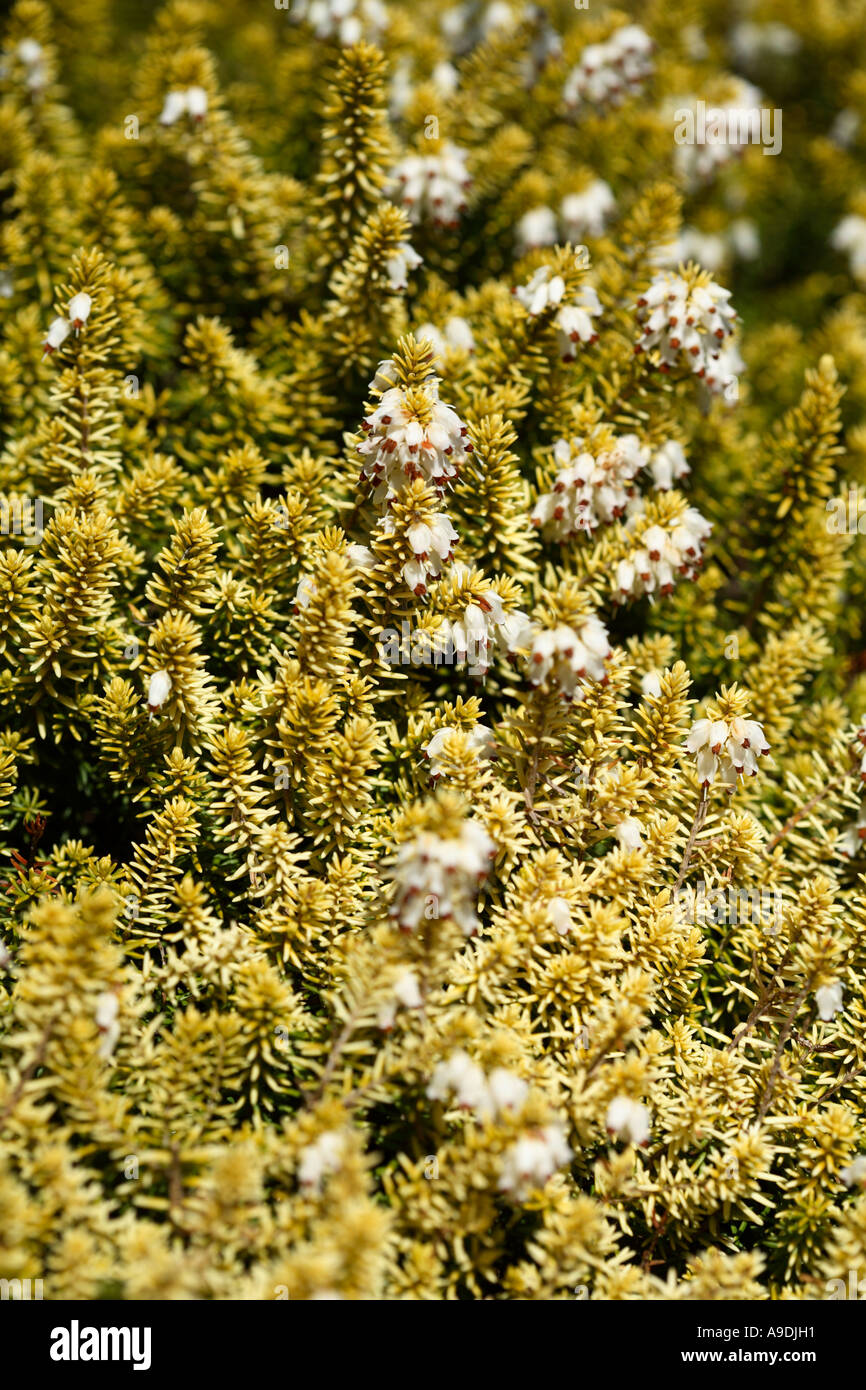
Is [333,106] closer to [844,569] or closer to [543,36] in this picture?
[543,36]

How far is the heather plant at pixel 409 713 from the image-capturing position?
257 cm

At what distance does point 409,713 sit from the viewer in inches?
Answer: 134

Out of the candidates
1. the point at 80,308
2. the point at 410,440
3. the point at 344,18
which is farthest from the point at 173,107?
the point at 410,440

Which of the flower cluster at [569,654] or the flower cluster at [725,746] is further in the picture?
the flower cluster at [725,746]

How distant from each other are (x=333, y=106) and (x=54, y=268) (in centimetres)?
134

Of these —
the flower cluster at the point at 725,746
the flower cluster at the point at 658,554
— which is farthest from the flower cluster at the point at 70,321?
the flower cluster at the point at 725,746

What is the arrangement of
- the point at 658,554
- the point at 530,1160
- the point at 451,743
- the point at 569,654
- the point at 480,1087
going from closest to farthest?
the point at 530,1160 < the point at 480,1087 < the point at 569,654 < the point at 451,743 < the point at 658,554

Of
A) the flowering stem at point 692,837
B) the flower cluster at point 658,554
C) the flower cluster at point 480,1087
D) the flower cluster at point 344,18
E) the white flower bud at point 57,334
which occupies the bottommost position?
the flower cluster at point 480,1087

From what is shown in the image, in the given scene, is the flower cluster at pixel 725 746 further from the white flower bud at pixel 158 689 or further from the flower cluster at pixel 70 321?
the flower cluster at pixel 70 321

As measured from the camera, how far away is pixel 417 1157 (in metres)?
2.70

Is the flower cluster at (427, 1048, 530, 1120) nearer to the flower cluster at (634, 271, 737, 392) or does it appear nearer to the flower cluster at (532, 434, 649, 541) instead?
the flower cluster at (532, 434, 649, 541)

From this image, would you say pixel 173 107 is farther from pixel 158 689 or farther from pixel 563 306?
pixel 158 689

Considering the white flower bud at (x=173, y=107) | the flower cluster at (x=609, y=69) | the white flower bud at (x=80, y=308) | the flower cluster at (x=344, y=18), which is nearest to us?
the white flower bud at (x=80, y=308)

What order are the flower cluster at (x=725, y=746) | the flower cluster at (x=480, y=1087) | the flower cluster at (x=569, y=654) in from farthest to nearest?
the flower cluster at (x=725, y=746)
the flower cluster at (x=569, y=654)
the flower cluster at (x=480, y=1087)
